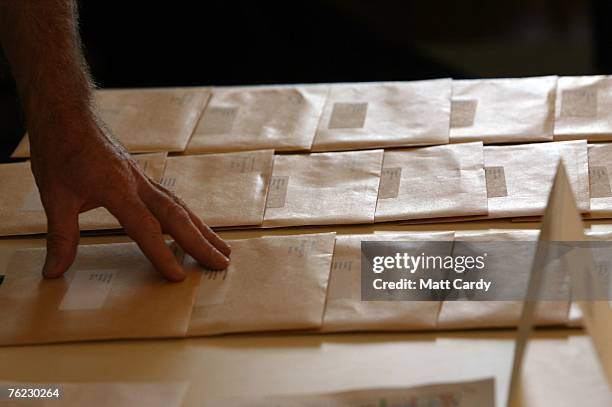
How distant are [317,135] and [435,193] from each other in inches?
11.4

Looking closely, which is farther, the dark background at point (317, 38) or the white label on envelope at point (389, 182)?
the dark background at point (317, 38)

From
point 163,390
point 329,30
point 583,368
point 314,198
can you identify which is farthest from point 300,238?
point 329,30

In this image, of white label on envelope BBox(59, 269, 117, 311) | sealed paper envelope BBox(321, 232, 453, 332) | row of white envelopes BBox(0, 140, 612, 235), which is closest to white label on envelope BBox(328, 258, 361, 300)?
sealed paper envelope BBox(321, 232, 453, 332)

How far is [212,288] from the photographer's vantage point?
1317mm

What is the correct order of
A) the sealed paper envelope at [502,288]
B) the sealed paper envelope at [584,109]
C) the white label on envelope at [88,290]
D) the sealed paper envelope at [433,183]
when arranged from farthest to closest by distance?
the sealed paper envelope at [584,109], the sealed paper envelope at [433,183], the white label on envelope at [88,290], the sealed paper envelope at [502,288]

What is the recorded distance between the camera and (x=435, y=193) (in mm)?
1469

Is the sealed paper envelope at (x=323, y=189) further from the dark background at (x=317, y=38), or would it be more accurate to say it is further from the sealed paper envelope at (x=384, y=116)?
the dark background at (x=317, y=38)

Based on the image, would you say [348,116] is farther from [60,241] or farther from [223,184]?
[60,241]

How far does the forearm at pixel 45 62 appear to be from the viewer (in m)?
1.40

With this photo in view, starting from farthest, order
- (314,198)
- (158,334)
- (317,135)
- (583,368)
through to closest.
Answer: (317,135) < (314,198) < (158,334) < (583,368)

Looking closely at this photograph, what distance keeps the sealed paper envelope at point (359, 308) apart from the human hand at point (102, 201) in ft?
0.56

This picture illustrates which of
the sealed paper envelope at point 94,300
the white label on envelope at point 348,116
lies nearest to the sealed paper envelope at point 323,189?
the white label on envelope at point 348,116

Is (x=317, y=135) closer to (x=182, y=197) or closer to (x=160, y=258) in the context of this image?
(x=182, y=197)

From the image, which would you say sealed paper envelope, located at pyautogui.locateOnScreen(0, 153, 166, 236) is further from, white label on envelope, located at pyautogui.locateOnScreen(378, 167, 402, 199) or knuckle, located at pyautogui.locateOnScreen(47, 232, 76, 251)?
white label on envelope, located at pyautogui.locateOnScreen(378, 167, 402, 199)
